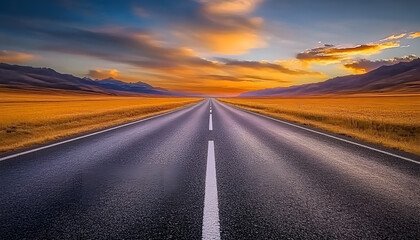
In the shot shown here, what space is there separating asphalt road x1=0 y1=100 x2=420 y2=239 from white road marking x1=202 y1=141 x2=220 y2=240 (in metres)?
0.02

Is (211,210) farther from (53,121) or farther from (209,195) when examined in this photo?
(53,121)

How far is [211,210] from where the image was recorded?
337 centimetres

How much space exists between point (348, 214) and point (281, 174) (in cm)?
187

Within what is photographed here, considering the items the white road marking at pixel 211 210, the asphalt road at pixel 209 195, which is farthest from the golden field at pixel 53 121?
the white road marking at pixel 211 210

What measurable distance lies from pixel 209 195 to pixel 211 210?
0.55 m

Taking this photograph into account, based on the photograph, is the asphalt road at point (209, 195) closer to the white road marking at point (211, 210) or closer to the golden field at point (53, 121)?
the white road marking at point (211, 210)

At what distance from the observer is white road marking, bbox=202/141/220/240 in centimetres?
277

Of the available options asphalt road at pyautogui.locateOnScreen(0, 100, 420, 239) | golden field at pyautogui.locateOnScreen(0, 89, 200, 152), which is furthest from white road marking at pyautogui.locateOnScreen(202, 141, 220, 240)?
golden field at pyautogui.locateOnScreen(0, 89, 200, 152)

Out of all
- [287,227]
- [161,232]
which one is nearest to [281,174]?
[287,227]

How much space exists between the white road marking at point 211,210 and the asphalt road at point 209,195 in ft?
0.05

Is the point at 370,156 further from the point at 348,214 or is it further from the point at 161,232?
the point at 161,232

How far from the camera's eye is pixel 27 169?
538 cm

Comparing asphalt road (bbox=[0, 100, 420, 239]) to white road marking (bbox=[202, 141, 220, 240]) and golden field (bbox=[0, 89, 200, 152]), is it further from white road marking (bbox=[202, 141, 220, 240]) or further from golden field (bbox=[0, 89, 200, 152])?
golden field (bbox=[0, 89, 200, 152])

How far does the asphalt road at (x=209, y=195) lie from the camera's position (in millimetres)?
2865
